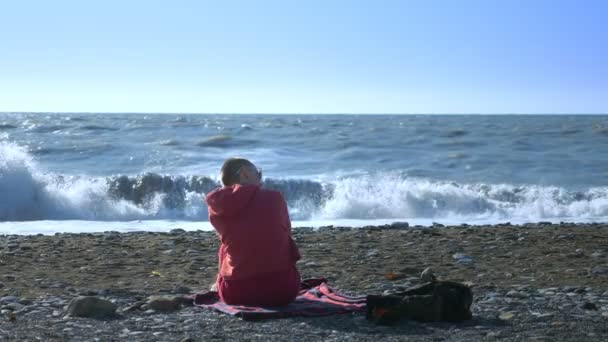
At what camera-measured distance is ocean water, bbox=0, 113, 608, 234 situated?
15125 mm

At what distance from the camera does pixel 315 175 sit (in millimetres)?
20641

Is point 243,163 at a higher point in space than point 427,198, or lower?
higher

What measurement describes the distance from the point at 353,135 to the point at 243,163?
91.6 ft

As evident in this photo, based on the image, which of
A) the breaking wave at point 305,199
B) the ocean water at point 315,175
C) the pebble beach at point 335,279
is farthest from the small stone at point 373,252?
the breaking wave at point 305,199

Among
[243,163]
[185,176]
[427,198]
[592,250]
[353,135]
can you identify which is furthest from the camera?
[353,135]

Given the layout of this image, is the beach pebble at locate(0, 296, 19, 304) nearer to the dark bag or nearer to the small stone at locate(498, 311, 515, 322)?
the dark bag

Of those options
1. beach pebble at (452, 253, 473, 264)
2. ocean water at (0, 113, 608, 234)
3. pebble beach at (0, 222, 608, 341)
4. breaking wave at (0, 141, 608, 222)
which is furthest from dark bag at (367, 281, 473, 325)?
breaking wave at (0, 141, 608, 222)

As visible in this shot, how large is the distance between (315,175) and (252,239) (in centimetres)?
1550

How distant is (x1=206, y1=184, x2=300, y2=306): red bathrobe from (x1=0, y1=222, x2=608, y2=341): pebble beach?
0.30m

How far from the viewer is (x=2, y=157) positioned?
17.1 m

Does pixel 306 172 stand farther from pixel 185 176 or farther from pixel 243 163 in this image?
pixel 243 163

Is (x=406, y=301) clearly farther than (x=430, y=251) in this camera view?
No

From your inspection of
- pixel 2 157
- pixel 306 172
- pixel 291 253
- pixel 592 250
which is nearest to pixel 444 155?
pixel 306 172

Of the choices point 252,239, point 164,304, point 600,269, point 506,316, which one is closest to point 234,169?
point 252,239
